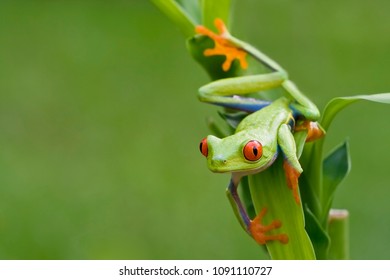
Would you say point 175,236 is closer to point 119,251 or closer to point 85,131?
point 119,251

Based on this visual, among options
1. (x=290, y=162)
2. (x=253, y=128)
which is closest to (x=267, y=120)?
(x=253, y=128)

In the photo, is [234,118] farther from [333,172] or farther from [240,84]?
[333,172]

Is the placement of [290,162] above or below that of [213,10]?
below

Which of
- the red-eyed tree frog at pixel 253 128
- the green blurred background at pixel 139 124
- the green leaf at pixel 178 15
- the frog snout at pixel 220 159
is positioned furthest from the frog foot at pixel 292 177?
the green blurred background at pixel 139 124

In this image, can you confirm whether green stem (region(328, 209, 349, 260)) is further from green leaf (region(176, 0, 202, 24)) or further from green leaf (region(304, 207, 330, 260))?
green leaf (region(176, 0, 202, 24))

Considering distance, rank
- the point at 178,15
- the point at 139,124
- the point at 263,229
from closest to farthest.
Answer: the point at 263,229 → the point at 178,15 → the point at 139,124

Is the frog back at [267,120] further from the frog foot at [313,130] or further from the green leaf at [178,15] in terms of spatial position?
the green leaf at [178,15]
